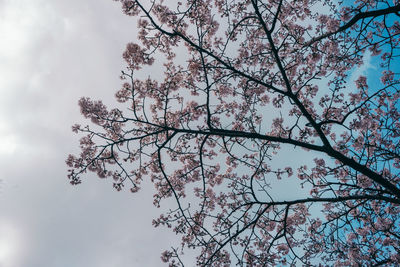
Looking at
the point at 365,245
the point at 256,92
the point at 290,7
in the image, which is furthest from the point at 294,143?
the point at 365,245

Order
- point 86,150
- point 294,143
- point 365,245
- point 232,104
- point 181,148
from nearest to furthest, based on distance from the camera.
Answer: point 294,143, point 86,150, point 181,148, point 365,245, point 232,104

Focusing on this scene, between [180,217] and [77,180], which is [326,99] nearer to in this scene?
[180,217]

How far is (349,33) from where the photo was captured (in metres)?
7.45

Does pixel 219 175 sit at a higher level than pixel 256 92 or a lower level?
lower

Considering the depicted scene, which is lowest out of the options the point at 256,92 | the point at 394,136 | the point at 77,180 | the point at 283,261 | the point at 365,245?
the point at 283,261

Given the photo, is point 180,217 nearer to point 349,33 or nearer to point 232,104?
point 232,104

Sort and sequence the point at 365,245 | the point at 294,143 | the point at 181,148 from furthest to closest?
1. the point at 365,245
2. the point at 181,148
3. the point at 294,143

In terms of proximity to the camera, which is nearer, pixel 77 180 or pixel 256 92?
pixel 77 180

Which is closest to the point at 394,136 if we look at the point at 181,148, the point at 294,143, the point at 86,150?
the point at 294,143

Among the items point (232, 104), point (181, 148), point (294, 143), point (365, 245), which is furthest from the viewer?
point (232, 104)

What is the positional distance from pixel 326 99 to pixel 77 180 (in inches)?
297

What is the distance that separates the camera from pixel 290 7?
8141mm

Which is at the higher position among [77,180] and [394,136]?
[394,136]

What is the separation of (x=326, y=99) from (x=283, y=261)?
16.5 feet
